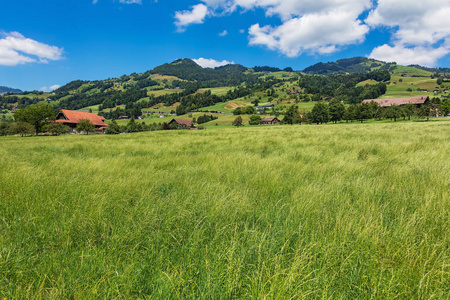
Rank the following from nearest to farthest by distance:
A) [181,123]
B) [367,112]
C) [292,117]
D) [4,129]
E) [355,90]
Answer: [4,129] → [367,112] → [292,117] → [181,123] → [355,90]

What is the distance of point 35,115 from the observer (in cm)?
4609

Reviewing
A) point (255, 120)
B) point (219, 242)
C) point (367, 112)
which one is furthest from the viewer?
point (255, 120)

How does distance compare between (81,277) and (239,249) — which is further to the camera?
(239,249)

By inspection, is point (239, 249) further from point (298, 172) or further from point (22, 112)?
point (22, 112)

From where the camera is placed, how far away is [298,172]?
4.14 m

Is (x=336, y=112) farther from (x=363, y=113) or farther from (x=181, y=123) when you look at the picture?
(x=181, y=123)

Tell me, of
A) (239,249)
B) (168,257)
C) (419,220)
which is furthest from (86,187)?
(419,220)

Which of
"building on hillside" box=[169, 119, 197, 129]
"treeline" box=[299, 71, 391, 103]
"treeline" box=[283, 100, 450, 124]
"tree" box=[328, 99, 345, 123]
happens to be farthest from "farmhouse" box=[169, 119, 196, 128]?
"treeline" box=[299, 71, 391, 103]

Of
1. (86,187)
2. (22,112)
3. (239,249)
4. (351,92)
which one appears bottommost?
(239,249)

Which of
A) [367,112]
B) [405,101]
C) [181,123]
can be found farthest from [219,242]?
[405,101]

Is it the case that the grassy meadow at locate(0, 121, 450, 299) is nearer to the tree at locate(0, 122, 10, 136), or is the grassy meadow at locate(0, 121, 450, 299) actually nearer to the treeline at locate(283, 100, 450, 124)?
the tree at locate(0, 122, 10, 136)

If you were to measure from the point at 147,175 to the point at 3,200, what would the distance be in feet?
6.60

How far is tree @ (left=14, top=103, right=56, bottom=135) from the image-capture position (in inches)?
1785

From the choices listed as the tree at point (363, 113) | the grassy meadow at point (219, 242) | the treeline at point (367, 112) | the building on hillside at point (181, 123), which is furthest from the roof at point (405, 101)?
the grassy meadow at point (219, 242)
